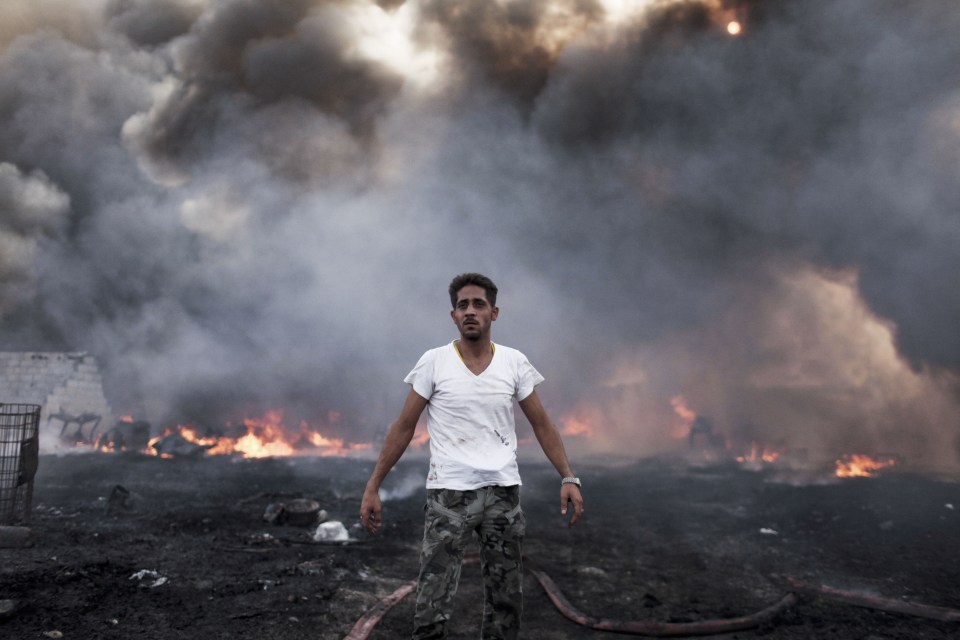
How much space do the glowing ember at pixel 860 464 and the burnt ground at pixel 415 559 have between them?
7.75 ft

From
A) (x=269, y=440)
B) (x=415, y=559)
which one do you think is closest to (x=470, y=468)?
(x=415, y=559)

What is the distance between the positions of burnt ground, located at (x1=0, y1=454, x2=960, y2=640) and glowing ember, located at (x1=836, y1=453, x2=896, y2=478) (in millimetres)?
2363

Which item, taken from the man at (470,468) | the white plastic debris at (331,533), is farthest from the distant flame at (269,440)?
the man at (470,468)

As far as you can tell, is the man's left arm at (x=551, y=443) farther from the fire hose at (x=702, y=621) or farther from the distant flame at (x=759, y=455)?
the distant flame at (x=759, y=455)

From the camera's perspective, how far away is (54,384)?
17500 millimetres

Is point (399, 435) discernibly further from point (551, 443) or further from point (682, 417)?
point (682, 417)

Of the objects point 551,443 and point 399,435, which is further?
point 551,443

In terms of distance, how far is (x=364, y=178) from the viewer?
21.1 m

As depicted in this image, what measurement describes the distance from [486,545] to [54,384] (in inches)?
786

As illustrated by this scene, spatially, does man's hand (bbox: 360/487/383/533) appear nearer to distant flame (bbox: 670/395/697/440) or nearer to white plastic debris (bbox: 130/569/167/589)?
white plastic debris (bbox: 130/569/167/589)

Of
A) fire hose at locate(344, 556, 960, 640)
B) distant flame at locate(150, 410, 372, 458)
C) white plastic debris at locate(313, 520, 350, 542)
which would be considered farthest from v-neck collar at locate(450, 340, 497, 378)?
distant flame at locate(150, 410, 372, 458)

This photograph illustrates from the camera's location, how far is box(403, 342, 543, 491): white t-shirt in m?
2.96

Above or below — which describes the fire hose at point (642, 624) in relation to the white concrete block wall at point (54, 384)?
below

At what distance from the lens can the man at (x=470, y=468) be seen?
2867mm
